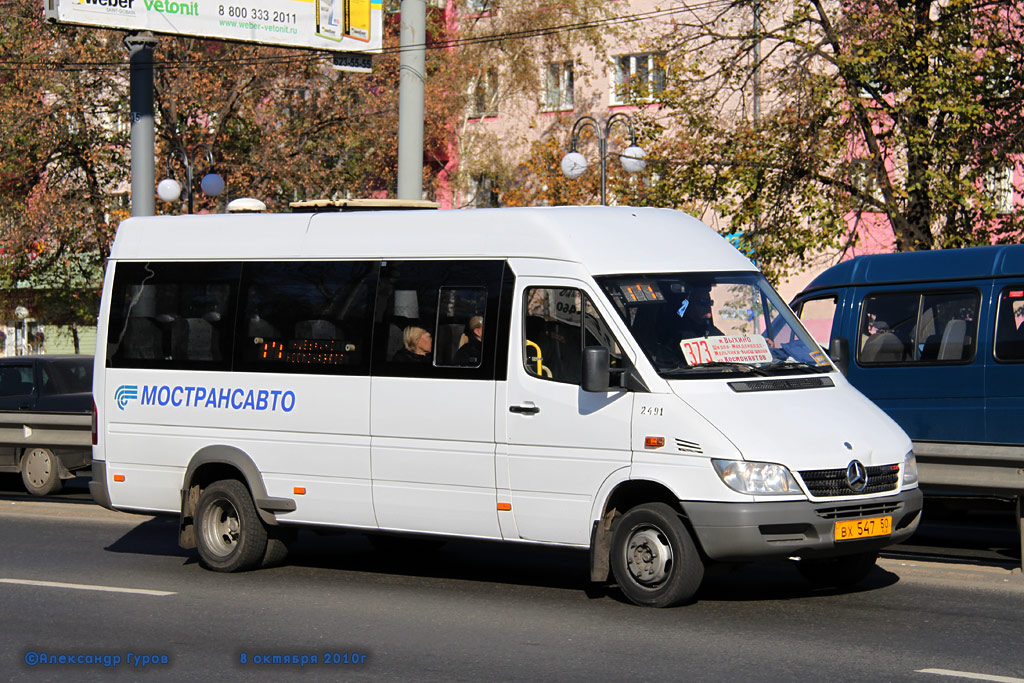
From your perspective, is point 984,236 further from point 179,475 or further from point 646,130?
point 179,475

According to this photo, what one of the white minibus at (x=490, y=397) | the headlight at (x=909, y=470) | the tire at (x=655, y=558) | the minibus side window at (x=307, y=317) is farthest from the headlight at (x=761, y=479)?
the minibus side window at (x=307, y=317)

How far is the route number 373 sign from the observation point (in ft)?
30.4

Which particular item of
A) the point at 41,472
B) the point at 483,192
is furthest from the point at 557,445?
the point at 483,192

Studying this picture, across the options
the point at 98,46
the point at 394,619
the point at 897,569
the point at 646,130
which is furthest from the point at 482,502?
the point at 98,46

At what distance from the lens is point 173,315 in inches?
462

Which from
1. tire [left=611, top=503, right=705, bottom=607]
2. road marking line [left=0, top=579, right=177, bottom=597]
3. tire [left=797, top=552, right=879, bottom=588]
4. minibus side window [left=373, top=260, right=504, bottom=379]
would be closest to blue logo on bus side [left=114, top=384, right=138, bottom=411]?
road marking line [left=0, top=579, right=177, bottom=597]

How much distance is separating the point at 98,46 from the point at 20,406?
1697cm

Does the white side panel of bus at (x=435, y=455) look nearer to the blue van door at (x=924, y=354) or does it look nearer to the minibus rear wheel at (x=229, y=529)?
the minibus rear wheel at (x=229, y=529)

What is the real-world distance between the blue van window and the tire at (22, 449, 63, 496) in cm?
937

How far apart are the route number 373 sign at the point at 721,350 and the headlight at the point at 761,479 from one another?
2.72ft

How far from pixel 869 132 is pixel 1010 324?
38.9ft

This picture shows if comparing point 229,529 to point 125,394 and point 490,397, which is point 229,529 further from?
point 490,397

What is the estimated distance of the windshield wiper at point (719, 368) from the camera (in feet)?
30.1

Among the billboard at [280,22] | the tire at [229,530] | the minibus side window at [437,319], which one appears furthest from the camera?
the billboard at [280,22]
